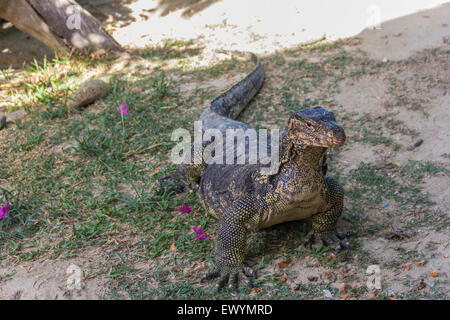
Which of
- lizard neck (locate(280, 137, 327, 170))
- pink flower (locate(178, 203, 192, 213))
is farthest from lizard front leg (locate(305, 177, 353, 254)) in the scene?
pink flower (locate(178, 203, 192, 213))

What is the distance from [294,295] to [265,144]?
1534 millimetres

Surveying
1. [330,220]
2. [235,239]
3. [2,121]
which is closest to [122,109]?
[2,121]

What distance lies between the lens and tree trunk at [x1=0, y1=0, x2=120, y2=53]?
7996 mm

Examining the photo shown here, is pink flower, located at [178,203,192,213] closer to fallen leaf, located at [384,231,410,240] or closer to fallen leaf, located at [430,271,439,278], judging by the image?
fallen leaf, located at [384,231,410,240]

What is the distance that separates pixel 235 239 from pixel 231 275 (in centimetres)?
30

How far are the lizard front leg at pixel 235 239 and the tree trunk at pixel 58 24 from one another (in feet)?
20.1

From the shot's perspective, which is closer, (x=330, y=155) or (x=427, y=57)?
(x=330, y=155)

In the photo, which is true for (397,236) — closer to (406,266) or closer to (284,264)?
(406,266)

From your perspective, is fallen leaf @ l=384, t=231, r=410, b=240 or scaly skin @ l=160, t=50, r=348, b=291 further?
fallen leaf @ l=384, t=231, r=410, b=240

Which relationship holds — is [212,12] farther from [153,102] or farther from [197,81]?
[153,102]

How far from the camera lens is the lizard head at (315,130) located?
3098 millimetres

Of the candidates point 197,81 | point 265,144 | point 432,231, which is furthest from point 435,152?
point 197,81

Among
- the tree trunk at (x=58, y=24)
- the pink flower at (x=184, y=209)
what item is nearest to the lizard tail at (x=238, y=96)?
the pink flower at (x=184, y=209)

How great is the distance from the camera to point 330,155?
5258 millimetres
